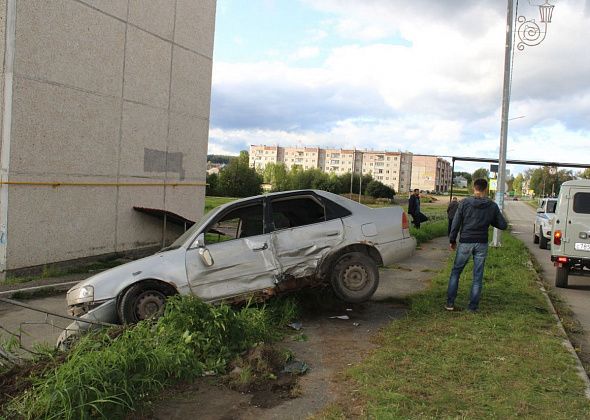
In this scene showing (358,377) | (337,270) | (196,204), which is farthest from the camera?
(196,204)

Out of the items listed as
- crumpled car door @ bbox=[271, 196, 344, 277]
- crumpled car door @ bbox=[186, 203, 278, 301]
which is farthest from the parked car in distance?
crumpled car door @ bbox=[186, 203, 278, 301]

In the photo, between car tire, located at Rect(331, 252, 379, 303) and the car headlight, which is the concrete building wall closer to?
the car headlight

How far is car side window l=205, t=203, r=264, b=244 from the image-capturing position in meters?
6.81

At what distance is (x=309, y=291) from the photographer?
715 cm

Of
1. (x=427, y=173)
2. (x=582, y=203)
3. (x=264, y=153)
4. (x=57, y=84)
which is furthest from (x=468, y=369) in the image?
(x=264, y=153)

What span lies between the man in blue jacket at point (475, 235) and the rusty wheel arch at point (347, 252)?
1105 mm

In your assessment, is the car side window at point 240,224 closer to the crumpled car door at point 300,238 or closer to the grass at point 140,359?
the crumpled car door at point 300,238

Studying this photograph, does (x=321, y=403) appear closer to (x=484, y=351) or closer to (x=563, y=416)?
(x=563, y=416)

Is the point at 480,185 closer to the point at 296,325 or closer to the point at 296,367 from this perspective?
the point at 296,325

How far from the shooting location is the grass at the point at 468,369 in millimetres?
3947

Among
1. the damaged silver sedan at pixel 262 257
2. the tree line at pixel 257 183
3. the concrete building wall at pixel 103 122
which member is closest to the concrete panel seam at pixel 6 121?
the concrete building wall at pixel 103 122

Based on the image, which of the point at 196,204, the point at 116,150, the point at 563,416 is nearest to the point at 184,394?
the point at 563,416

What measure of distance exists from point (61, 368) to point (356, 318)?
13.0 ft

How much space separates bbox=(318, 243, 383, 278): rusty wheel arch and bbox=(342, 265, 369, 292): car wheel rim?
0.21 metres
